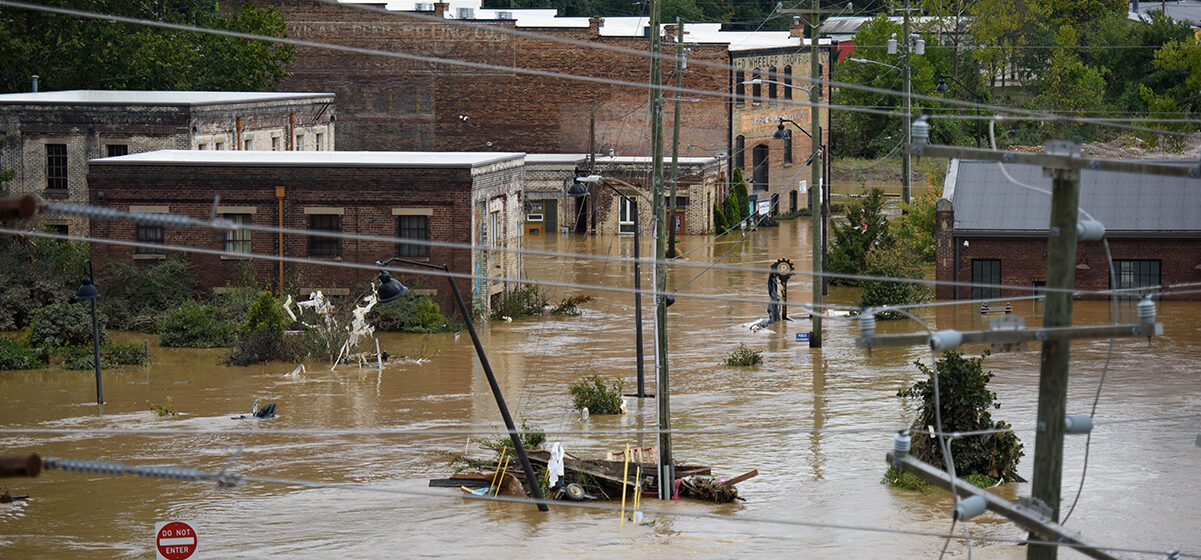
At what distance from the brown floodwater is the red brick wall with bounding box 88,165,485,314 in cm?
336

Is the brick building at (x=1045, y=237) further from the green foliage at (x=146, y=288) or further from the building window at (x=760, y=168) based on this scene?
the building window at (x=760, y=168)

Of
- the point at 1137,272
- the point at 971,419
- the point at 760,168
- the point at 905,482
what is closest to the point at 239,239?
the point at 905,482

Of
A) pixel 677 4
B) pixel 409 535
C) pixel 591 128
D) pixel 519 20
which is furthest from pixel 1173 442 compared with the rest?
pixel 677 4

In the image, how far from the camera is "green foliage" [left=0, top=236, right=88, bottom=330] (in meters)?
38.5

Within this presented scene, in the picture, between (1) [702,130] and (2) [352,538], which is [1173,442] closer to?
(2) [352,538]

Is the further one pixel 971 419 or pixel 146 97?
pixel 146 97

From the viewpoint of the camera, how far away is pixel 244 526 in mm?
20641

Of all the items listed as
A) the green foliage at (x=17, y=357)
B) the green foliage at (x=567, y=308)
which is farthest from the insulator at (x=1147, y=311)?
the green foliage at (x=567, y=308)

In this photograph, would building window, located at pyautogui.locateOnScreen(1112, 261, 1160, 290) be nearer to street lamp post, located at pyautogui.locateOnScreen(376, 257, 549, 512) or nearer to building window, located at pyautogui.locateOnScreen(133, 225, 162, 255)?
street lamp post, located at pyautogui.locateOnScreen(376, 257, 549, 512)

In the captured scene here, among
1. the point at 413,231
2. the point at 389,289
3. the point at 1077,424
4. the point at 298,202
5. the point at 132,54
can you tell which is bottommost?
the point at 1077,424

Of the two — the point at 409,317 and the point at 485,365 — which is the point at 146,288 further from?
the point at 485,365

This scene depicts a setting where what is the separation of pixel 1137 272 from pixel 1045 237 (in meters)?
3.18

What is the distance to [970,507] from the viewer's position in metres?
9.98

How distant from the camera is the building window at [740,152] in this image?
63181 millimetres
